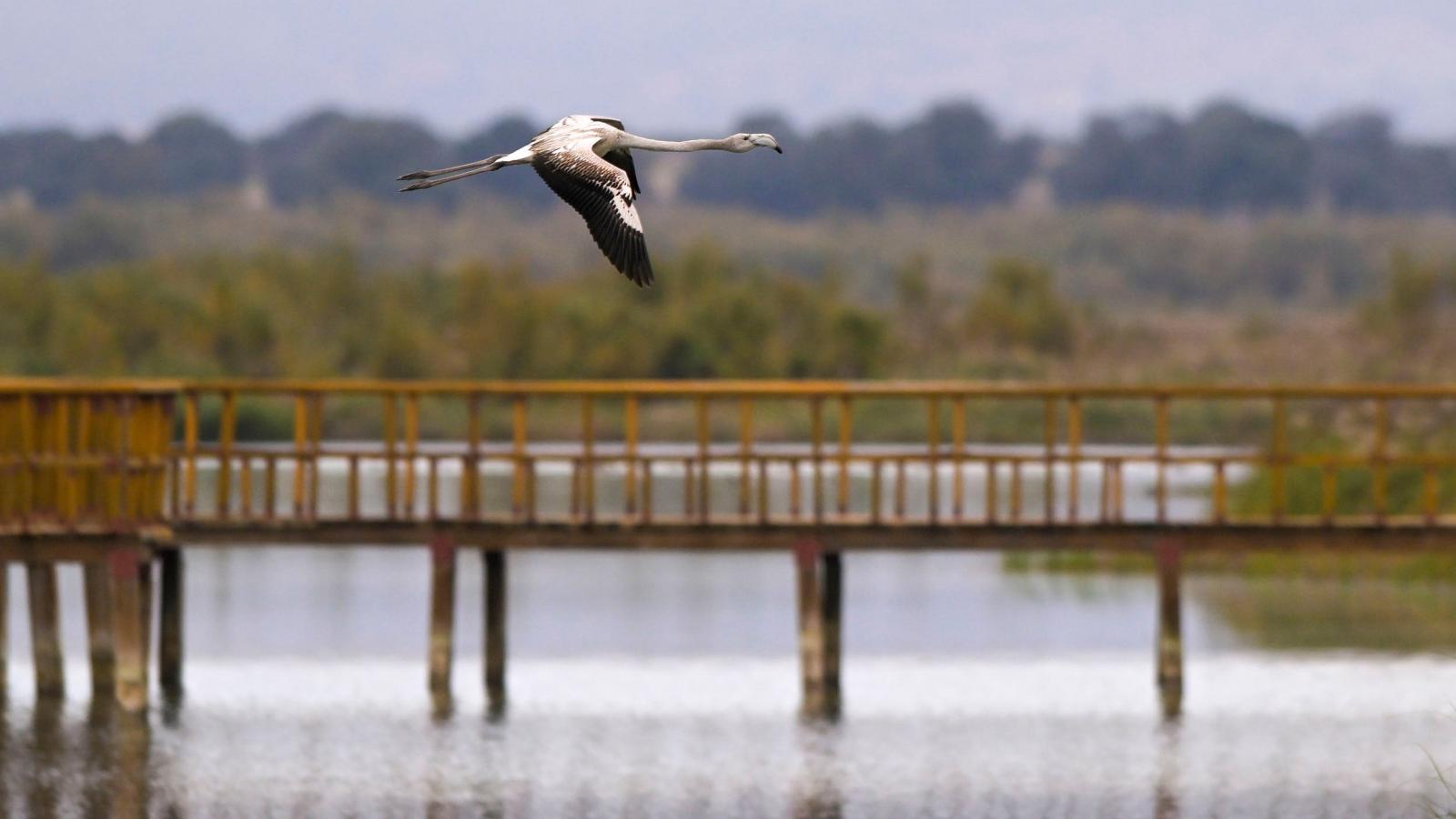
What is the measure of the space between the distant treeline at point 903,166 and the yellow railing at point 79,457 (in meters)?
132

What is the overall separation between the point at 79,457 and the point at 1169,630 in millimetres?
10430

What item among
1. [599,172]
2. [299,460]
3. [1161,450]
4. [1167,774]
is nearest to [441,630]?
[299,460]

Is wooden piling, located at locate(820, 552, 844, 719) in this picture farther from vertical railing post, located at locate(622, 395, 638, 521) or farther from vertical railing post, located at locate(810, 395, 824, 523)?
vertical railing post, located at locate(622, 395, 638, 521)

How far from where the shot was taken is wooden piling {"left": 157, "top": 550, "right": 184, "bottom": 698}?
90.1 ft

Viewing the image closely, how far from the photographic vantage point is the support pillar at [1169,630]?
25.9m

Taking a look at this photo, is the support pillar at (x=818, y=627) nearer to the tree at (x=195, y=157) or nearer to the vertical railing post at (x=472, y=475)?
the vertical railing post at (x=472, y=475)

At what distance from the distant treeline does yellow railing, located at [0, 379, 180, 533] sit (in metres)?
132

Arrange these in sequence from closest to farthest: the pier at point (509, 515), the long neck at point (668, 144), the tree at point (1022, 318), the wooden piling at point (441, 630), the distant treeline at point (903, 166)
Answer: the long neck at point (668, 144) → the pier at point (509, 515) → the wooden piling at point (441, 630) → the tree at point (1022, 318) → the distant treeline at point (903, 166)

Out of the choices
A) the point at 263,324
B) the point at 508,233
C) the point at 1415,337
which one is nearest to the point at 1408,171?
the point at 508,233

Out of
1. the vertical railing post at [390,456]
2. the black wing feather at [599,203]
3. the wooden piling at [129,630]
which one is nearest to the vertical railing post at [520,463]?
the vertical railing post at [390,456]

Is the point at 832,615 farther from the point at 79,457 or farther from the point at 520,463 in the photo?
the point at 79,457

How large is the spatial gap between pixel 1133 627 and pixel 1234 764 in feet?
33.7

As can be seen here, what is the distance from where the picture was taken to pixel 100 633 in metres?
27.1

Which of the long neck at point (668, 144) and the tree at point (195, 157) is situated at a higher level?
the tree at point (195, 157)
